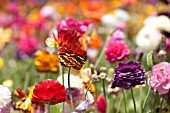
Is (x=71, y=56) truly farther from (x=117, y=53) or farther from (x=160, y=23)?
(x=160, y=23)

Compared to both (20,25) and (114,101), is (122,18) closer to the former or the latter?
(20,25)

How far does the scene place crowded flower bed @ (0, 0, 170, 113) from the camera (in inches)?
52.7

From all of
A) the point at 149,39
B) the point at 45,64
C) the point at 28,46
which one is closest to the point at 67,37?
the point at 45,64

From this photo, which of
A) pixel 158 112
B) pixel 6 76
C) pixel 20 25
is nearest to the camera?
pixel 158 112

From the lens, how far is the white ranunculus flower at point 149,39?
7.69 feet

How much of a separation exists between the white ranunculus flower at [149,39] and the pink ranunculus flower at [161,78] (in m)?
0.82

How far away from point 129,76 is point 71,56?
0.58 feet

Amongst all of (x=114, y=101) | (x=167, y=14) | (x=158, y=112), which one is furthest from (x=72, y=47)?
(x=167, y=14)

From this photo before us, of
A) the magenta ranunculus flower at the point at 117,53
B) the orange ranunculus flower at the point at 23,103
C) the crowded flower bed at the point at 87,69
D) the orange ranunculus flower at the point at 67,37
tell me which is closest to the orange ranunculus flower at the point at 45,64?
the crowded flower bed at the point at 87,69

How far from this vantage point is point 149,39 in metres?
2.36

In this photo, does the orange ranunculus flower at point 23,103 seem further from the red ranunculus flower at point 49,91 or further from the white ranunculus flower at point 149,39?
the white ranunculus flower at point 149,39

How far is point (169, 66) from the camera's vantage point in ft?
4.84

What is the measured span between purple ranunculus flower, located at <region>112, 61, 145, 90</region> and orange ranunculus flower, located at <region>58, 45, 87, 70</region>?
0.13m

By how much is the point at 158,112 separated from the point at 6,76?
1.42 m
